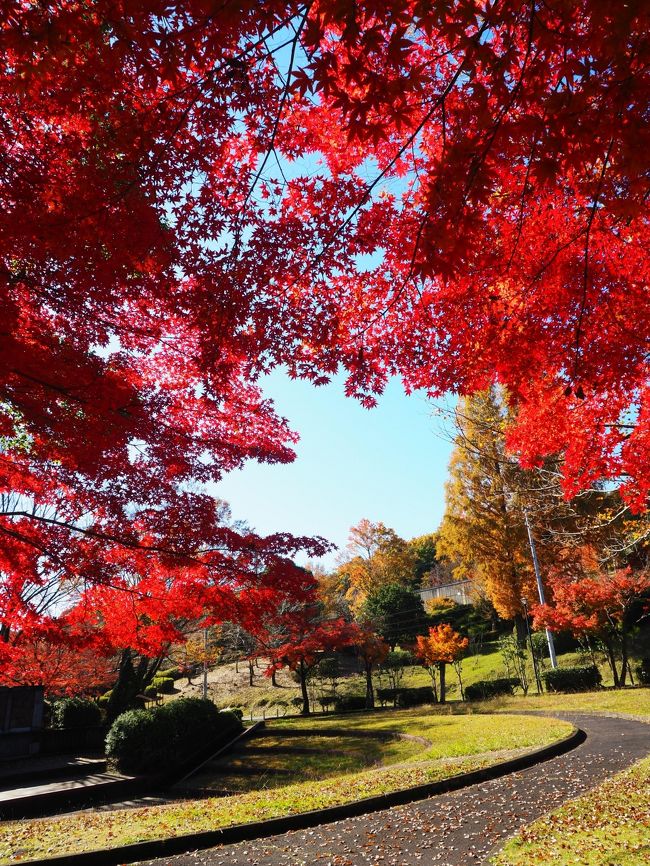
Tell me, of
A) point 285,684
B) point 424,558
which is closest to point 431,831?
point 285,684

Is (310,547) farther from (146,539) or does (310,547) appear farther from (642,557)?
(642,557)

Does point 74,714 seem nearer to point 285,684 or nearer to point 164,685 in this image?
point 164,685

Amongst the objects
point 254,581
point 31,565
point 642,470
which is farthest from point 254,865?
point 642,470

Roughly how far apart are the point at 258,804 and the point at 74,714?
1486 cm

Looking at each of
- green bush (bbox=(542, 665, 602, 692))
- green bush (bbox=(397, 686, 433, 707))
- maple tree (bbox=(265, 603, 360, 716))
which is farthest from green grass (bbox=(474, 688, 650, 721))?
maple tree (bbox=(265, 603, 360, 716))

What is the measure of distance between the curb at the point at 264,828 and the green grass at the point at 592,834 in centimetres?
164

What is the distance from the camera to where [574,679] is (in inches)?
741

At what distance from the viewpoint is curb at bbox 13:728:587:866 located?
4.94 m

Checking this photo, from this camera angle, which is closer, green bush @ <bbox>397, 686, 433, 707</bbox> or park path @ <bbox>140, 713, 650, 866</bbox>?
park path @ <bbox>140, 713, 650, 866</bbox>

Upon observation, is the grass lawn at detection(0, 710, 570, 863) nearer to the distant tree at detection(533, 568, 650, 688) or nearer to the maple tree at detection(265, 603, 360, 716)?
the distant tree at detection(533, 568, 650, 688)

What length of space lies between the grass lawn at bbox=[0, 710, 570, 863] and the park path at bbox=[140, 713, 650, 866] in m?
0.51

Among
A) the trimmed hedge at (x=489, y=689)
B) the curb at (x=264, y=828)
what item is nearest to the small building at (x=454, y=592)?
the trimmed hedge at (x=489, y=689)

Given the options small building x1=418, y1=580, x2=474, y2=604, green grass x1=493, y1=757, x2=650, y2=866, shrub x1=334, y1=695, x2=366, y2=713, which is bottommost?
shrub x1=334, y1=695, x2=366, y2=713

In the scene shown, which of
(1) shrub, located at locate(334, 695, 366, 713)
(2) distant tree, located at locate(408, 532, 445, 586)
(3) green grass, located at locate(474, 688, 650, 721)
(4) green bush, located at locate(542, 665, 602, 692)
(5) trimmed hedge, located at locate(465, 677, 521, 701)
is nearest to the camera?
(3) green grass, located at locate(474, 688, 650, 721)
